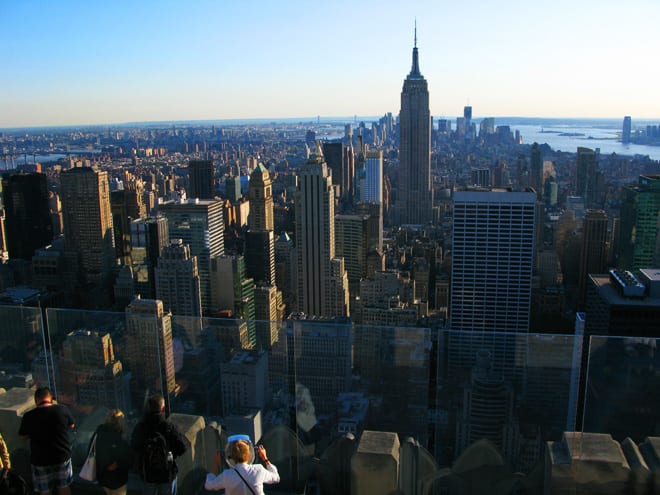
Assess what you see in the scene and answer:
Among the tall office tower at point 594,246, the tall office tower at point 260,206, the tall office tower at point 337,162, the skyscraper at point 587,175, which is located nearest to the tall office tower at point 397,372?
the tall office tower at point 594,246

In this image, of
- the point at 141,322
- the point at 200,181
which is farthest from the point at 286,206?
the point at 141,322

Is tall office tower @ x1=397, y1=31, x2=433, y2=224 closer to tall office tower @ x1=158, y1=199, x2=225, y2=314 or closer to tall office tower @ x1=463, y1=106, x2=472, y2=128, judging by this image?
tall office tower @ x1=158, y1=199, x2=225, y2=314

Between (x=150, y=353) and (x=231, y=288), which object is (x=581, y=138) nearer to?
(x=231, y=288)

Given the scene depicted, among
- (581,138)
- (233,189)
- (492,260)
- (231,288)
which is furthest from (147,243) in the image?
(581,138)

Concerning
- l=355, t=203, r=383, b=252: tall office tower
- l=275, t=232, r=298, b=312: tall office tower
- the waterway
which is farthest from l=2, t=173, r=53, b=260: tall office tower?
the waterway

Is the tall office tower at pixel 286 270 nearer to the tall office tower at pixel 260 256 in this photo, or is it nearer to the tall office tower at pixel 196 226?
the tall office tower at pixel 260 256

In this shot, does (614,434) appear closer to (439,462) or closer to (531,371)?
(531,371)
